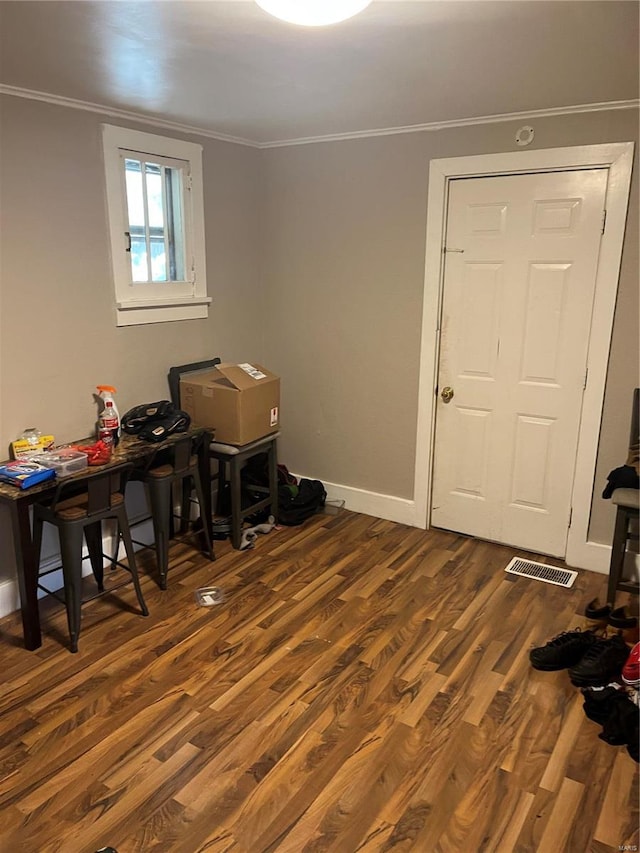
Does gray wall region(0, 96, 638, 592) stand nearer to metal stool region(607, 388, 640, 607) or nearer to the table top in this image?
metal stool region(607, 388, 640, 607)

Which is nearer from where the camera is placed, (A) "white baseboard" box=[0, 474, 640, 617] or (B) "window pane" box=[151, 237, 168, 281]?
(A) "white baseboard" box=[0, 474, 640, 617]

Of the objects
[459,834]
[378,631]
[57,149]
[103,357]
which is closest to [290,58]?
[57,149]

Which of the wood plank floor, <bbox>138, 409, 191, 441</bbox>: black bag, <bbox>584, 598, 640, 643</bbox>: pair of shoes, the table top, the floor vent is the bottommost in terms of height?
the wood plank floor

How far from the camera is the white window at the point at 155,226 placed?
3.18 meters

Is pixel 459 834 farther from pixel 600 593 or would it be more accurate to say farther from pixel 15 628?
pixel 15 628

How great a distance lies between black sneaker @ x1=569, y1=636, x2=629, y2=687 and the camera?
96.6 inches

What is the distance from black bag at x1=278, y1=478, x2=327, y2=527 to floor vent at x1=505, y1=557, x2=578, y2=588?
1.27 meters

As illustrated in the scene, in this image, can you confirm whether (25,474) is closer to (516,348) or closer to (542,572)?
(516,348)

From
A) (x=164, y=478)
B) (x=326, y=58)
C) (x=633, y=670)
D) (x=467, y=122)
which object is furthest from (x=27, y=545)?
(x=467, y=122)

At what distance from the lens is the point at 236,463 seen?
349 centimetres

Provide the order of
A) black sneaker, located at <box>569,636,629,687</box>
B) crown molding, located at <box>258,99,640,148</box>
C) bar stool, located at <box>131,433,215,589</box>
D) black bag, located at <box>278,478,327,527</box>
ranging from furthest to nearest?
black bag, located at <box>278,478,327,527</box>, bar stool, located at <box>131,433,215,589</box>, crown molding, located at <box>258,99,640,148</box>, black sneaker, located at <box>569,636,629,687</box>

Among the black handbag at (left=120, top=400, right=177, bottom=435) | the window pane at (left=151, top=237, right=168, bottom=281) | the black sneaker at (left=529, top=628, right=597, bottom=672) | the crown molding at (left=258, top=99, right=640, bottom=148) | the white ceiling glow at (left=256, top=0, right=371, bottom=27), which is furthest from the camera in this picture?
the window pane at (left=151, top=237, right=168, bottom=281)

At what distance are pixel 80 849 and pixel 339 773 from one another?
81 centimetres

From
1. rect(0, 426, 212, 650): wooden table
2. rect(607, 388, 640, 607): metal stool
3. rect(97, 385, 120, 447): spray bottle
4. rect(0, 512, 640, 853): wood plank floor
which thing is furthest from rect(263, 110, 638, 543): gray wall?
rect(0, 426, 212, 650): wooden table
